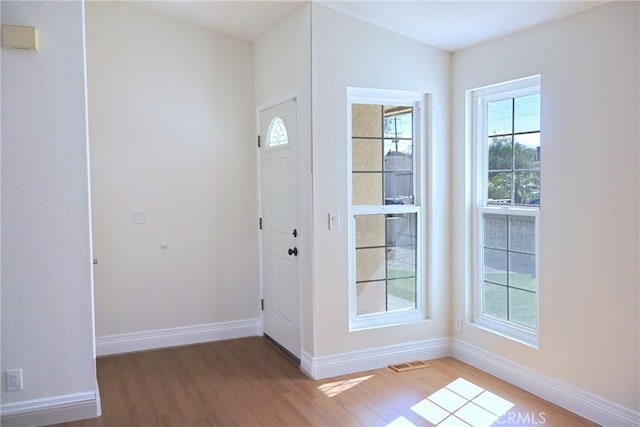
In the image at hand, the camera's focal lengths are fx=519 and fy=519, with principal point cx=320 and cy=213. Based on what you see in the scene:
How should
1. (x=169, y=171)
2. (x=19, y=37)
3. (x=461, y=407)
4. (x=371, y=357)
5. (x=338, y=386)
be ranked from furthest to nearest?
1. (x=169, y=171)
2. (x=371, y=357)
3. (x=338, y=386)
4. (x=461, y=407)
5. (x=19, y=37)

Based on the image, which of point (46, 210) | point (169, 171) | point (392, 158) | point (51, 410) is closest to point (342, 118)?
point (392, 158)

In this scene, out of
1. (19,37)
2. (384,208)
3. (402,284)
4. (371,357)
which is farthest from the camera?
(402,284)

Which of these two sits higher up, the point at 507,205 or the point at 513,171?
the point at 513,171

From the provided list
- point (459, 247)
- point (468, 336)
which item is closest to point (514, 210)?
point (459, 247)

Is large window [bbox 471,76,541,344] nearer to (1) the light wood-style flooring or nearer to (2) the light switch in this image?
(1) the light wood-style flooring

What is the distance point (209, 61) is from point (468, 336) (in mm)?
3195

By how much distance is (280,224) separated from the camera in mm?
4383

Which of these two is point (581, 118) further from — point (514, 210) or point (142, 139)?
point (142, 139)

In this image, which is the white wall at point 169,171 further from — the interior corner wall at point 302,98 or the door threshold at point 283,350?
the interior corner wall at point 302,98

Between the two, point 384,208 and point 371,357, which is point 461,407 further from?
point 384,208

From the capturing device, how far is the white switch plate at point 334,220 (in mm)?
3770

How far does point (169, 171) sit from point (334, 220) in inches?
64.4

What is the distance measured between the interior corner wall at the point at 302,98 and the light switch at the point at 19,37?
5.58 feet

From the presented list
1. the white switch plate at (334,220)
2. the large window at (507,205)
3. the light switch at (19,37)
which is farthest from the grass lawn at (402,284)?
the light switch at (19,37)
